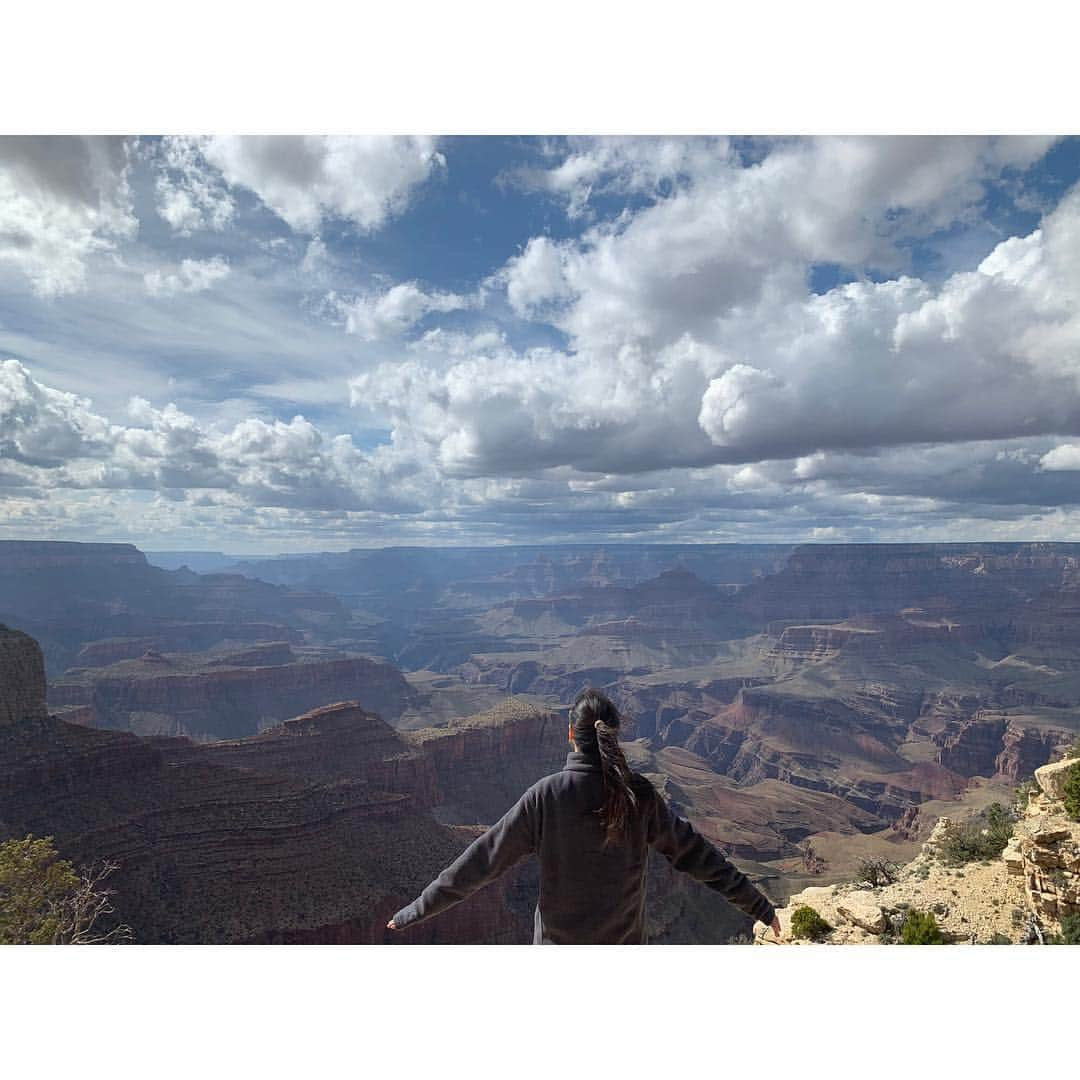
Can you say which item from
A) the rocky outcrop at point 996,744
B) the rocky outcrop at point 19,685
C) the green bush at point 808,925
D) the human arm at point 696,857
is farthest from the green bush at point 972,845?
the rocky outcrop at point 996,744

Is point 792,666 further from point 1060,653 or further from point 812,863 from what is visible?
point 812,863

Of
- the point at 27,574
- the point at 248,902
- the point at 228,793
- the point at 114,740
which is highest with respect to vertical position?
the point at 27,574

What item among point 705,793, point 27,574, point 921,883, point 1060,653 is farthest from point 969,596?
point 27,574

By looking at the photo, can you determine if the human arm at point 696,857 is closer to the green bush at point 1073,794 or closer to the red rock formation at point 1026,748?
the green bush at point 1073,794

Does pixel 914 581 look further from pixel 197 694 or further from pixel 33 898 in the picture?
pixel 33 898

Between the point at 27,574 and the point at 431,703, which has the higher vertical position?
the point at 27,574

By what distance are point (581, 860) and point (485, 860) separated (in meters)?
0.38

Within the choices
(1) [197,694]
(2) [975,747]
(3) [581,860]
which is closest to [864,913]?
(3) [581,860]

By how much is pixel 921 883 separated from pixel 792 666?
256ft

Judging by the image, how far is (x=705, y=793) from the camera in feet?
133

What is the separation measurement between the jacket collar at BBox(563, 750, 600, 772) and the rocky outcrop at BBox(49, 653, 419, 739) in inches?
1660

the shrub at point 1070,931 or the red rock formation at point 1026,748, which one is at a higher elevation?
the shrub at point 1070,931

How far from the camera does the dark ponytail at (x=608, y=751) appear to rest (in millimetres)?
2373

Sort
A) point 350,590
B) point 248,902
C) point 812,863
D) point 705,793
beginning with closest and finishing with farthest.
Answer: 1. point 248,902
2. point 812,863
3. point 705,793
4. point 350,590
